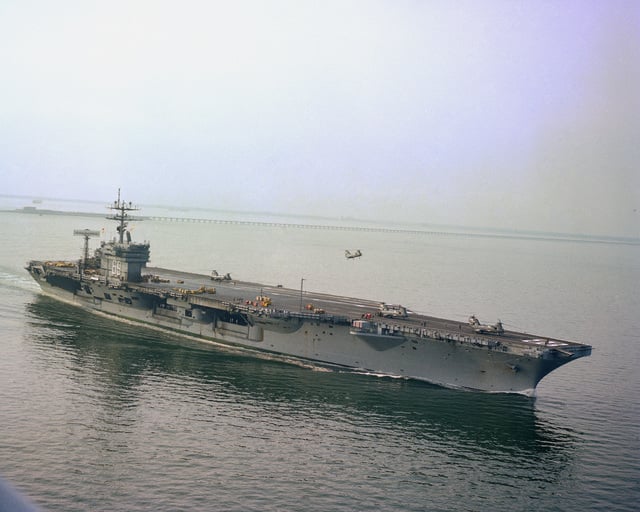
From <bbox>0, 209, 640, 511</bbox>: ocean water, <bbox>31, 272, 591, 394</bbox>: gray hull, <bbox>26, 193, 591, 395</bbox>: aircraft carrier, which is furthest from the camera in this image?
<bbox>26, 193, 591, 395</bbox>: aircraft carrier

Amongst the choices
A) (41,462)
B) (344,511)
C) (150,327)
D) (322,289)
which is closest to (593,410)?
(344,511)

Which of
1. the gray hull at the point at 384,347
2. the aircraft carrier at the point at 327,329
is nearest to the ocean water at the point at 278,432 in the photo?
the gray hull at the point at 384,347

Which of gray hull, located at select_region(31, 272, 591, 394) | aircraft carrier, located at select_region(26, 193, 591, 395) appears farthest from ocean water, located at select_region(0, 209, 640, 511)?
aircraft carrier, located at select_region(26, 193, 591, 395)

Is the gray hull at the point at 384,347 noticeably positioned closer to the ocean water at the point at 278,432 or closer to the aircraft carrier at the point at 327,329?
the aircraft carrier at the point at 327,329

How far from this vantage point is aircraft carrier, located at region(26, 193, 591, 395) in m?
31.7

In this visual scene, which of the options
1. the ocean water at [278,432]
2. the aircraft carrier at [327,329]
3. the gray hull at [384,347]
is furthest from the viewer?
the aircraft carrier at [327,329]

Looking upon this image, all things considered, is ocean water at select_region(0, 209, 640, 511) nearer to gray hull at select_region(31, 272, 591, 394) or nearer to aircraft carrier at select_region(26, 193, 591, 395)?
gray hull at select_region(31, 272, 591, 394)

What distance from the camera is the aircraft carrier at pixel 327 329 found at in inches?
1247

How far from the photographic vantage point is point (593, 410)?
97.7 feet

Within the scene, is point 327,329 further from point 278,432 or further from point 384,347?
point 278,432

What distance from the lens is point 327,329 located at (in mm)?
35375

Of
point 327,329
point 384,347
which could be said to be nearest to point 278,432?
point 384,347

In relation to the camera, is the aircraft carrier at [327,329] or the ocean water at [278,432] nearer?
the ocean water at [278,432]

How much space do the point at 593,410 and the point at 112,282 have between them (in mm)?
32380
